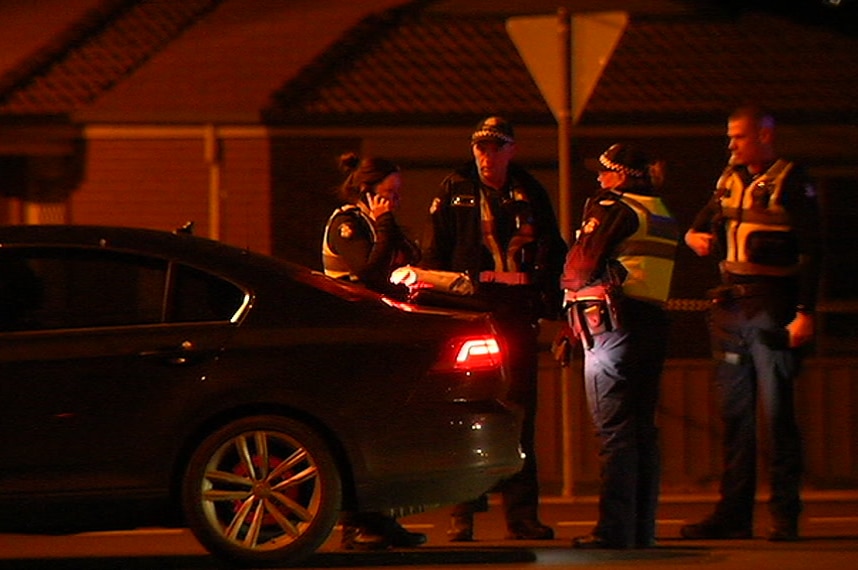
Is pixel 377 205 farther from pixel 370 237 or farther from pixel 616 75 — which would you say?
pixel 616 75

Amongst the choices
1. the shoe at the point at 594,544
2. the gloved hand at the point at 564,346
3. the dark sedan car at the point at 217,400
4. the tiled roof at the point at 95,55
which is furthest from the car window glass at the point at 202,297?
the tiled roof at the point at 95,55

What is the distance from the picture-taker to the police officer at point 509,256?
963cm

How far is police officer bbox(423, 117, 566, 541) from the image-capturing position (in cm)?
963

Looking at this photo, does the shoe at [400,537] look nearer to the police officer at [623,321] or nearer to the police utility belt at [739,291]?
the police officer at [623,321]

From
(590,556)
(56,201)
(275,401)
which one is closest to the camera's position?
(275,401)

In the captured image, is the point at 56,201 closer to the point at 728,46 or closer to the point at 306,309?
the point at 728,46

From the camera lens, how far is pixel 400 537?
9.35 metres

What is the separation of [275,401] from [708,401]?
423 centimetres

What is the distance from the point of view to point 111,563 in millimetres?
8992

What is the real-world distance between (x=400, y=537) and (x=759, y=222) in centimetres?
226

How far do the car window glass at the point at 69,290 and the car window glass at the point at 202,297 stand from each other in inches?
3.4

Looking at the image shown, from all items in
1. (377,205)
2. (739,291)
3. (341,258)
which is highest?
(377,205)

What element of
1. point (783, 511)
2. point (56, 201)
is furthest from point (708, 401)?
point (56, 201)

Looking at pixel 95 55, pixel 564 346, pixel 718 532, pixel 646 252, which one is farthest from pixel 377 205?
pixel 95 55
